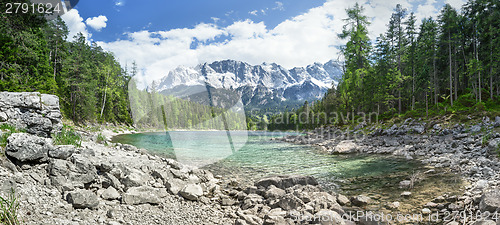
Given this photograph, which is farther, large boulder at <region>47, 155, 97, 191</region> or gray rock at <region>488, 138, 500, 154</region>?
gray rock at <region>488, 138, 500, 154</region>

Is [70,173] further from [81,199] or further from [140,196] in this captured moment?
[140,196]

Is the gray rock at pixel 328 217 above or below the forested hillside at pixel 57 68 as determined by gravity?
below

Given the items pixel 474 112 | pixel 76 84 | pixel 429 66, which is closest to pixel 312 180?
pixel 474 112

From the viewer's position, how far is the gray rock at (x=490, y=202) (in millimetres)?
4574

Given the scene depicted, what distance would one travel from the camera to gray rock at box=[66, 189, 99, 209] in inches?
181

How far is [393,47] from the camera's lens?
36.7m

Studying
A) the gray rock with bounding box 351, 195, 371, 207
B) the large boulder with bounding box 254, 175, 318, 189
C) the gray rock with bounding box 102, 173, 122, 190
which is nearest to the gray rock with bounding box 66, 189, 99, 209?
the gray rock with bounding box 102, 173, 122, 190

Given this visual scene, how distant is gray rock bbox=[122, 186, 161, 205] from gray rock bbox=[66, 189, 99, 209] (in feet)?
2.45

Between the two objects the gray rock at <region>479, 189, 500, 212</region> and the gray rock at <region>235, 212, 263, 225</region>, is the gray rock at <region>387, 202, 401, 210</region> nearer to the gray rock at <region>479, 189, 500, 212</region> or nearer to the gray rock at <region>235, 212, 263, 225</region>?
the gray rock at <region>479, 189, 500, 212</region>

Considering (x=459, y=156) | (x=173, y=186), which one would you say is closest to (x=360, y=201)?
(x=173, y=186)

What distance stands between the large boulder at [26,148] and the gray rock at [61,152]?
0.45 ft

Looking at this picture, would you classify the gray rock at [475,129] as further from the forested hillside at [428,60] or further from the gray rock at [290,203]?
the gray rock at [290,203]

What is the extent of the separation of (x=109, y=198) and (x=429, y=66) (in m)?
47.8

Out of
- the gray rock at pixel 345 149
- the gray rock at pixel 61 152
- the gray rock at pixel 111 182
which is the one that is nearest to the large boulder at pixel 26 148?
the gray rock at pixel 61 152
